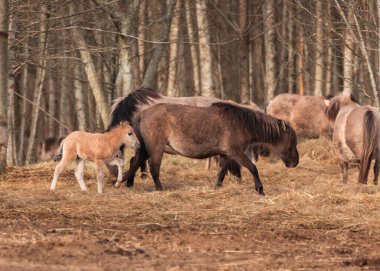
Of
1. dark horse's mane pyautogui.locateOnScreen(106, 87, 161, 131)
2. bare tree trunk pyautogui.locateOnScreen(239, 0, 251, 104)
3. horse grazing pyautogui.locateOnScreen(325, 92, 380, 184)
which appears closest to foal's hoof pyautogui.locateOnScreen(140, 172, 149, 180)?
dark horse's mane pyautogui.locateOnScreen(106, 87, 161, 131)

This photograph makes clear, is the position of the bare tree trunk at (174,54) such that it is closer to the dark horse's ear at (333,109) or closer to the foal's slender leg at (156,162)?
the dark horse's ear at (333,109)

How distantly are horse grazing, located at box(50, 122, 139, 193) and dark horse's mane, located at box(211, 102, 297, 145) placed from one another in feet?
5.16

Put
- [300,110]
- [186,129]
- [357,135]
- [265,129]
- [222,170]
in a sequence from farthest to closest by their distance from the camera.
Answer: [300,110] → [357,135] → [222,170] → [265,129] → [186,129]

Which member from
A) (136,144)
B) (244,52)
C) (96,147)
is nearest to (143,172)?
(136,144)

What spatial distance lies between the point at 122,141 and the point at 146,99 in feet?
8.83

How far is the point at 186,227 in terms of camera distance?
32.8 feet

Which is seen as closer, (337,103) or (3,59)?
(3,59)

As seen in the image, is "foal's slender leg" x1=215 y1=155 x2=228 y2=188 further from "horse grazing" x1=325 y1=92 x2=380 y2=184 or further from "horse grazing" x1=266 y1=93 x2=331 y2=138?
"horse grazing" x1=266 y1=93 x2=331 y2=138

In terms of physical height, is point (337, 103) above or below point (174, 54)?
below

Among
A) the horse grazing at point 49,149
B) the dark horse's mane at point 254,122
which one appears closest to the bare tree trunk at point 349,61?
the dark horse's mane at point 254,122

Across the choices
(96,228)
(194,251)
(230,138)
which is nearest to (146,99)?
(230,138)

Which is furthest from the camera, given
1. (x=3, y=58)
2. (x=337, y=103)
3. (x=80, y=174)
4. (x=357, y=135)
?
(x=337, y=103)

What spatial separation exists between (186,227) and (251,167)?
3551 millimetres

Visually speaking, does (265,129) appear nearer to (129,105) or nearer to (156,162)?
Result: (156,162)
